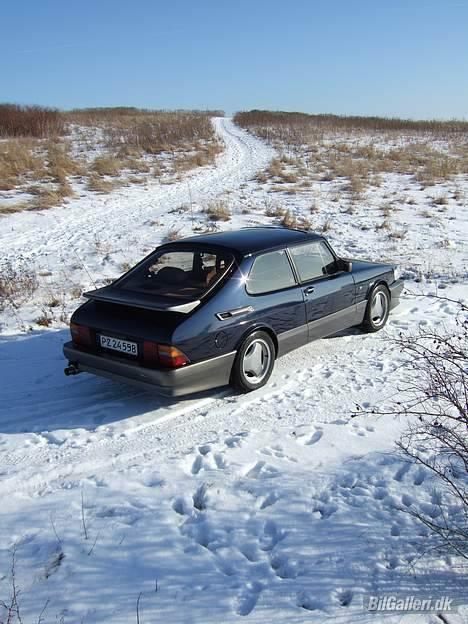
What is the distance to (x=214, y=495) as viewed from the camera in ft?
11.7

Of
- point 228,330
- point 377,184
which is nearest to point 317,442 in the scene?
point 228,330

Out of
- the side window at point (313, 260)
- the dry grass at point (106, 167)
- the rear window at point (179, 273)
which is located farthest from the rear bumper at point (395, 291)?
the dry grass at point (106, 167)

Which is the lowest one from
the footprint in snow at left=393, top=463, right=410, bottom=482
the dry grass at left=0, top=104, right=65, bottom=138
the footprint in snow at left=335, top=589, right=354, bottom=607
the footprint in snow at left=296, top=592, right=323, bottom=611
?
the footprint in snow at left=296, top=592, right=323, bottom=611

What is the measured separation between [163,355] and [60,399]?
1.34 metres

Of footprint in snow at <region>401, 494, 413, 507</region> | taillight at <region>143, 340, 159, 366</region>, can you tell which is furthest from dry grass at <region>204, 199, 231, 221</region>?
footprint in snow at <region>401, 494, 413, 507</region>

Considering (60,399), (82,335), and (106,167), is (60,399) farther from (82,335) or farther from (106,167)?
(106,167)

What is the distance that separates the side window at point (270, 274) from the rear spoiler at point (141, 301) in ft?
2.34

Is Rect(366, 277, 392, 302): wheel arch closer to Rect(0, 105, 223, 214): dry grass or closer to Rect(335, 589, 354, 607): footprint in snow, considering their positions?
Rect(335, 589, 354, 607): footprint in snow

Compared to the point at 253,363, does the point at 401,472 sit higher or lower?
lower

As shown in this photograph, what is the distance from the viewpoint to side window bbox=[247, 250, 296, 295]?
5.13 metres

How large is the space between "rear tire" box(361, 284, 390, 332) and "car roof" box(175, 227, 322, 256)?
3.72 feet

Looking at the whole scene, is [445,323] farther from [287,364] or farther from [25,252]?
[25,252]

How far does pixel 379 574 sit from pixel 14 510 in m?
2.24

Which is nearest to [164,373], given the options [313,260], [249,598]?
[249,598]
